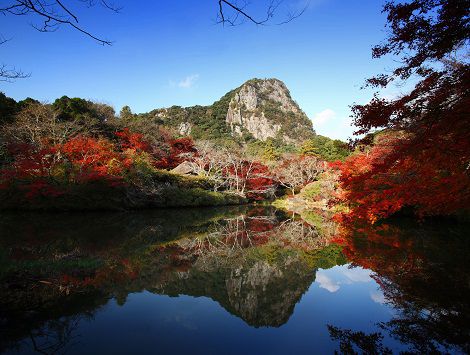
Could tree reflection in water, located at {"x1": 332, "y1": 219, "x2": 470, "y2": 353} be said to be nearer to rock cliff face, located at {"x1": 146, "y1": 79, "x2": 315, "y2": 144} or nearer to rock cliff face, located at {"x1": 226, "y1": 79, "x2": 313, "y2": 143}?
rock cliff face, located at {"x1": 146, "y1": 79, "x2": 315, "y2": 144}

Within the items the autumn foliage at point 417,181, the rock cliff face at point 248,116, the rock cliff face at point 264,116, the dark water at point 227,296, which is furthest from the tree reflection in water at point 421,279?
the rock cliff face at point 264,116

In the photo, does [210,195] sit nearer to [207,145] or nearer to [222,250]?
[207,145]

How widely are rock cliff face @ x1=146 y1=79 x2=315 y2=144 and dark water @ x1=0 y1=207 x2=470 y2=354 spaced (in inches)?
2199

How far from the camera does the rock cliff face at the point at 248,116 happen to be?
2744 inches

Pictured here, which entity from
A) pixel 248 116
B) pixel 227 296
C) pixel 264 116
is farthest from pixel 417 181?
pixel 264 116

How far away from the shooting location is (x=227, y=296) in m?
5.18

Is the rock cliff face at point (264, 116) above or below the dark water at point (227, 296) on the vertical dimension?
above

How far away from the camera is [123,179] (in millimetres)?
16766

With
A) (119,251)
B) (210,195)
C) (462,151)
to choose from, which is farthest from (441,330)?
(210,195)

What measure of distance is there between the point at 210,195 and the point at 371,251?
15101 millimetres

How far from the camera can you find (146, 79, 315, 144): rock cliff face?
69.7 m

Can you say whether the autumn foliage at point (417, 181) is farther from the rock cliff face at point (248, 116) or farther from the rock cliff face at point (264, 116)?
the rock cliff face at point (264, 116)

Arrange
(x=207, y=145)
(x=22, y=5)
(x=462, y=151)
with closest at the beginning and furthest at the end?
1. (x=22, y=5)
2. (x=462, y=151)
3. (x=207, y=145)

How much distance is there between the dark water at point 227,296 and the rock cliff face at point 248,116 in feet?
183
